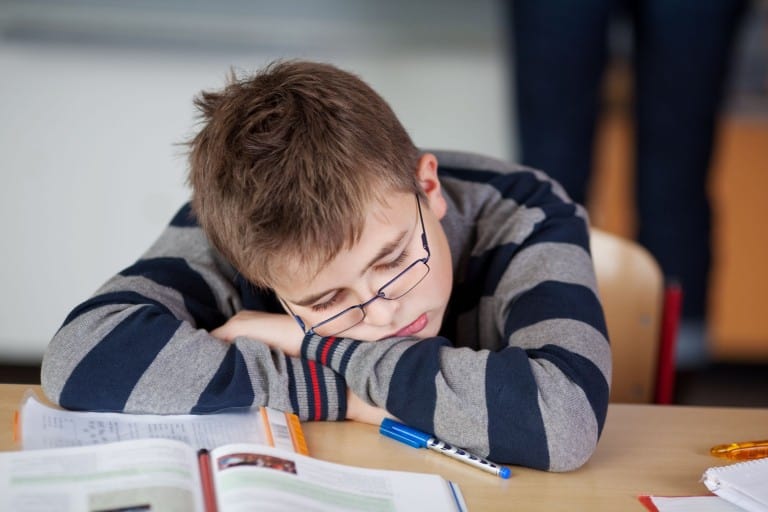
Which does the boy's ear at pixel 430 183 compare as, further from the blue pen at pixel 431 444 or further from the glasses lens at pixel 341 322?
the blue pen at pixel 431 444

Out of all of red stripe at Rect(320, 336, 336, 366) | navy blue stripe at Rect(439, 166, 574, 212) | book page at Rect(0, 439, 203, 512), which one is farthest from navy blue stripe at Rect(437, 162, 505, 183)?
book page at Rect(0, 439, 203, 512)

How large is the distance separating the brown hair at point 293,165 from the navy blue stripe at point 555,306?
18cm

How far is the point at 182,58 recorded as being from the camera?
8.40 ft

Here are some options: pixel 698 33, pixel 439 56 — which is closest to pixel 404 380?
pixel 698 33

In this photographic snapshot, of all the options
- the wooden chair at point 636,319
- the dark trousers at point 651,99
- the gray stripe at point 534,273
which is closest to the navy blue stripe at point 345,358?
the gray stripe at point 534,273

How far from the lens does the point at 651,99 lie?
230 centimetres

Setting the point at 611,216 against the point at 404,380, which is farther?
the point at 611,216

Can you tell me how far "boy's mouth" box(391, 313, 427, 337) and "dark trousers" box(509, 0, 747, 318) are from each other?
Result: 1276mm

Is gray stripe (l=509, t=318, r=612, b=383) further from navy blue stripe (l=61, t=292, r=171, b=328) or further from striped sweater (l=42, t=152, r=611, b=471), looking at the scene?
navy blue stripe (l=61, t=292, r=171, b=328)

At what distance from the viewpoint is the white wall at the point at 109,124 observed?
2.53 m

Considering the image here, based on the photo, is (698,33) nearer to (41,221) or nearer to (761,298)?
(761,298)

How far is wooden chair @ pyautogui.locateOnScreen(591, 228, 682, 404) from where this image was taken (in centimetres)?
138

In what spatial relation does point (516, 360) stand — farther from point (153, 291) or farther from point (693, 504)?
point (153, 291)

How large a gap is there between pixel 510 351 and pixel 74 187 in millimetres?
1857
